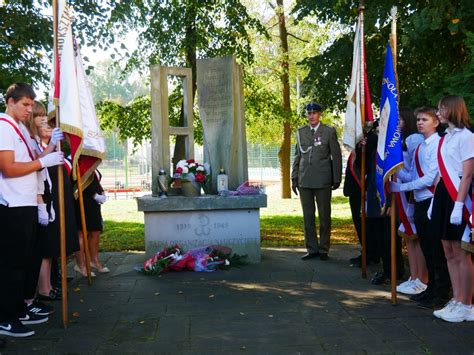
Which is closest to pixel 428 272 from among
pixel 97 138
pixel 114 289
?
pixel 114 289

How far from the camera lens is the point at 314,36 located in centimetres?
2166

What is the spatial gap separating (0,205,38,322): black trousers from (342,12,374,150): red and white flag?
3.94 metres

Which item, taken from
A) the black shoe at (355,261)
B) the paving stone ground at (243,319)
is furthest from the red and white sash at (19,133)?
the black shoe at (355,261)

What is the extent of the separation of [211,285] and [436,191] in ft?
9.08

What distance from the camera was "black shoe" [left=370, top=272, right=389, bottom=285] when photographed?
655 centimetres

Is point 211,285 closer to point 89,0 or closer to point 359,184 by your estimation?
point 359,184

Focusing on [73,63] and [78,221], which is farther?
[78,221]

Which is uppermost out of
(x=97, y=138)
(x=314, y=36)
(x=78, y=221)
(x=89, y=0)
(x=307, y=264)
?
(x=314, y=36)

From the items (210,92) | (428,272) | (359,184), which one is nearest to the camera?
(428,272)

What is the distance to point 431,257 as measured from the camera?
5582 millimetres

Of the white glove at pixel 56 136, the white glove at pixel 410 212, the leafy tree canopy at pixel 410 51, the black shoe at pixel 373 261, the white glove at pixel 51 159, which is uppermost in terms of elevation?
the leafy tree canopy at pixel 410 51

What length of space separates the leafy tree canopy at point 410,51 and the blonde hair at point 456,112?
88.5 inches

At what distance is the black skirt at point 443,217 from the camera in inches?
197

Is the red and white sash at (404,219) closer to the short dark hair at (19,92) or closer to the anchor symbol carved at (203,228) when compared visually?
the anchor symbol carved at (203,228)
